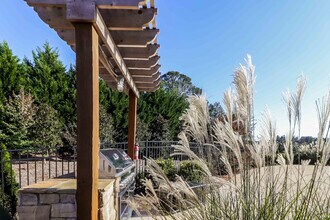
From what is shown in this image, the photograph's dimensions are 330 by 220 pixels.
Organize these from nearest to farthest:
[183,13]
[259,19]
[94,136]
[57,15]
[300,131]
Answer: [300,131]
[94,136]
[57,15]
[259,19]
[183,13]

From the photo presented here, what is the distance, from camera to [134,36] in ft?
8.59

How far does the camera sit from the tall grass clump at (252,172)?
5.00ft

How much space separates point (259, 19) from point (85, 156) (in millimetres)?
3916

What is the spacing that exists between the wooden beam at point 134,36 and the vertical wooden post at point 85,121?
630 mm

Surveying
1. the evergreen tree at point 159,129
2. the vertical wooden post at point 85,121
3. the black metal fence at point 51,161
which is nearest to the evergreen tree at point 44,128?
the black metal fence at point 51,161

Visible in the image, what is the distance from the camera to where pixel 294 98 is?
148 centimetres

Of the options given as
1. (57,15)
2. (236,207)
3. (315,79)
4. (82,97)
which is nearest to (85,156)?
(82,97)

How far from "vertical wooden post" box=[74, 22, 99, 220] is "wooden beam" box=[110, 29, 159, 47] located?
630 millimetres

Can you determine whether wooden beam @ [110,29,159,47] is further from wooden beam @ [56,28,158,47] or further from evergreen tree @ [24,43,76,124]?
evergreen tree @ [24,43,76,124]

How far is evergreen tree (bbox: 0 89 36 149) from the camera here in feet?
26.7

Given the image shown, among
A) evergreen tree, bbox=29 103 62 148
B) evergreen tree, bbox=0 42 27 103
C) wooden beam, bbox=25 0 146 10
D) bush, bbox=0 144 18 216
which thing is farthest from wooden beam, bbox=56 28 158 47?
evergreen tree, bbox=0 42 27 103

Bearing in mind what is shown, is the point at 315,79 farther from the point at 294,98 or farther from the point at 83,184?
the point at 83,184

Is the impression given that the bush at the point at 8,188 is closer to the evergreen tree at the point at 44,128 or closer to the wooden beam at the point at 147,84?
the wooden beam at the point at 147,84

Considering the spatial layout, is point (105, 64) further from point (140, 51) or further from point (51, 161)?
point (51, 161)
